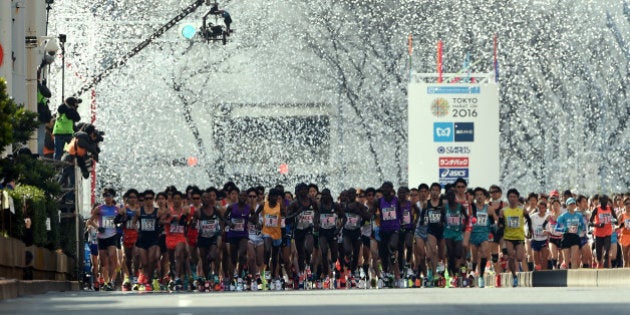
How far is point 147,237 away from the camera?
113 ft

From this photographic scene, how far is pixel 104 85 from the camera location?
91000mm

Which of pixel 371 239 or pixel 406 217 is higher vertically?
pixel 406 217

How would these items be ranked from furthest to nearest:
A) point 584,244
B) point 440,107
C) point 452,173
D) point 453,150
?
point 440,107 → point 453,150 → point 452,173 → point 584,244

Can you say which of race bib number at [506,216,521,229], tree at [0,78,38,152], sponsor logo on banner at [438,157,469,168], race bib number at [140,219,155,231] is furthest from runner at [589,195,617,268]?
tree at [0,78,38,152]

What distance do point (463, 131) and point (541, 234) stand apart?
25.8 feet

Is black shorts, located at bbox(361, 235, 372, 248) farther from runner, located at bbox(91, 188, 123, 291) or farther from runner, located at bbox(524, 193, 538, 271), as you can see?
runner, located at bbox(524, 193, 538, 271)

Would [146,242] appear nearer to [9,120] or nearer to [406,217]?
[406,217]

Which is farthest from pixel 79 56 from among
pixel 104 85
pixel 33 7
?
pixel 33 7

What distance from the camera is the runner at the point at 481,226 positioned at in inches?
1334

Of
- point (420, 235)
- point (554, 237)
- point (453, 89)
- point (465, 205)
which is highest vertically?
point (453, 89)

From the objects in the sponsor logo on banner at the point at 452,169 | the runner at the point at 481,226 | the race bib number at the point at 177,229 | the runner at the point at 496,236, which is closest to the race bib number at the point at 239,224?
the race bib number at the point at 177,229

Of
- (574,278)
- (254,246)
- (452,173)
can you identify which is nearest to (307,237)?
(254,246)

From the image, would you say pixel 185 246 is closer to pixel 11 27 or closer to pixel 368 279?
pixel 368 279

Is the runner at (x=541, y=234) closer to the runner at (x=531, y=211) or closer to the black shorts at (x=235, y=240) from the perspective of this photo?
the runner at (x=531, y=211)
